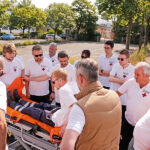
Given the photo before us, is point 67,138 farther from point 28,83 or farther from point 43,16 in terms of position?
point 43,16

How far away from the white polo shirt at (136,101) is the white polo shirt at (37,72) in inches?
76.7

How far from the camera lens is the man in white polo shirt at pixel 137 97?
9.51 ft

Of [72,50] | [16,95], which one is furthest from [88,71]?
[72,50]

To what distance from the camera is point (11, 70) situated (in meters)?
4.12

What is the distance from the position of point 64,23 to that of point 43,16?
413 centimetres

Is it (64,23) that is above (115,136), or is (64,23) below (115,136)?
above

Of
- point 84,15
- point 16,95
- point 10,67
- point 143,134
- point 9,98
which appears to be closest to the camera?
point 143,134

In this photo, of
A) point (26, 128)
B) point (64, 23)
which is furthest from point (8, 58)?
point (64, 23)

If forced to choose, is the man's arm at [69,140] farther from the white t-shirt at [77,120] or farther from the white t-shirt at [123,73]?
the white t-shirt at [123,73]

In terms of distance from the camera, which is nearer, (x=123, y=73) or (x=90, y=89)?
(x=90, y=89)

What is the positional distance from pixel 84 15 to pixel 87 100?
138 feet

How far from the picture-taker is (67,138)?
1506 mm

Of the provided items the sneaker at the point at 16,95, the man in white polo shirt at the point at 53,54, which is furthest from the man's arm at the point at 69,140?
the man in white polo shirt at the point at 53,54

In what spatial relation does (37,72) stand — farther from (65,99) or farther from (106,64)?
(65,99)
